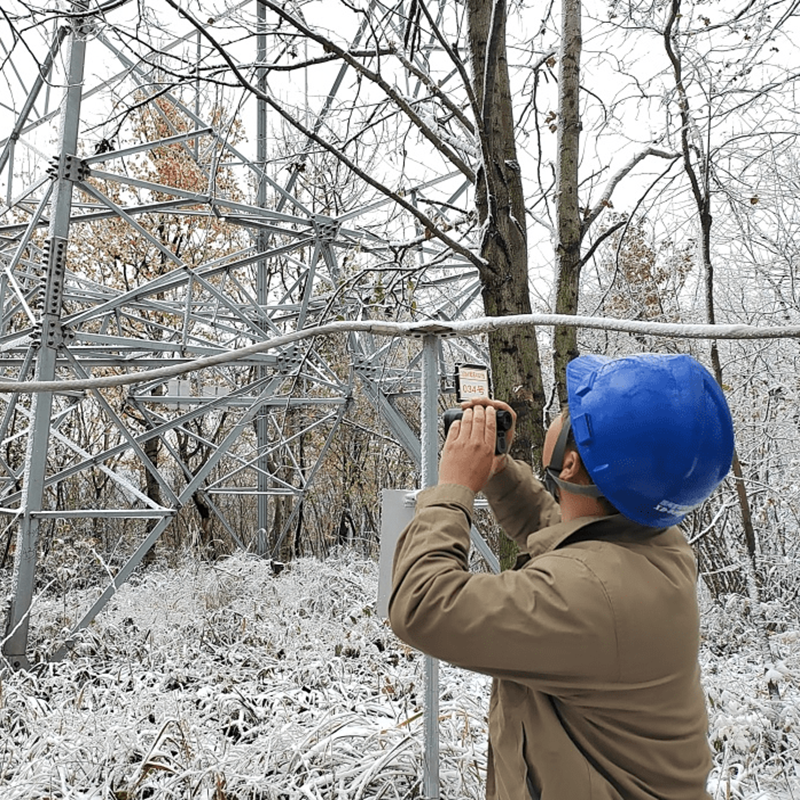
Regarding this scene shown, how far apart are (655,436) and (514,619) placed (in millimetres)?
417

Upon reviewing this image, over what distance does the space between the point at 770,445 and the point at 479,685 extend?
4866 mm

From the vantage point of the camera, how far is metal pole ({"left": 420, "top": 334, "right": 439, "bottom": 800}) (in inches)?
78.8

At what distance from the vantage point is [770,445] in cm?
724

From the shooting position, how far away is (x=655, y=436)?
1.24 metres

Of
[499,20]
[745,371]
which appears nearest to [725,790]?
[499,20]

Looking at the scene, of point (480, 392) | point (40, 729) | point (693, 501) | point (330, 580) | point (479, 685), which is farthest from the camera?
point (330, 580)

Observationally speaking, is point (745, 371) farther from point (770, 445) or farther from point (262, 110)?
point (262, 110)

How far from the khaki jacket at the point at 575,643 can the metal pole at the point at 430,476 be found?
0.62m

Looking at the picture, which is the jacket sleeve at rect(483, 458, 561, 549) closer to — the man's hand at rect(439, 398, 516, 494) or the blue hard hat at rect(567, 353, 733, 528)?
the man's hand at rect(439, 398, 516, 494)

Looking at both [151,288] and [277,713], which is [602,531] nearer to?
[277,713]

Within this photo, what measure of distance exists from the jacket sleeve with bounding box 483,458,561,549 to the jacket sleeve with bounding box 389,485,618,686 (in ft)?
1.71

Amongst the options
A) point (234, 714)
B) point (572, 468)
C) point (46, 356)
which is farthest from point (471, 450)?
point (46, 356)

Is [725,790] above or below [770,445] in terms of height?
below

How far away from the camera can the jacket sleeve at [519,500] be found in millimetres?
1755
